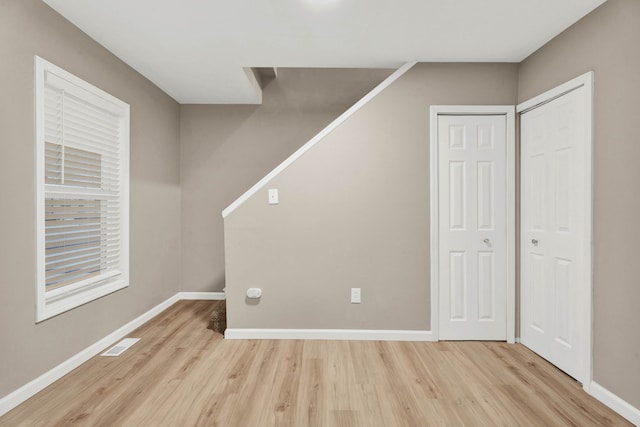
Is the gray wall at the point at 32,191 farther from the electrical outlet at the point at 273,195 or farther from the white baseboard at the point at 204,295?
the electrical outlet at the point at 273,195

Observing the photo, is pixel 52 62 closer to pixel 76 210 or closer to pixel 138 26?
pixel 138 26

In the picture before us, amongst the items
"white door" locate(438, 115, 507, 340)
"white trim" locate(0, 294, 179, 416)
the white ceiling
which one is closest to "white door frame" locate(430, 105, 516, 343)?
"white door" locate(438, 115, 507, 340)

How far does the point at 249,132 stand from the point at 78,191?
6.78 ft

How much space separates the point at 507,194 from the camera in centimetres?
281

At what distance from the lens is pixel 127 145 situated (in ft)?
9.85

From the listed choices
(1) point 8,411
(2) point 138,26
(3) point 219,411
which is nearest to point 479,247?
(3) point 219,411

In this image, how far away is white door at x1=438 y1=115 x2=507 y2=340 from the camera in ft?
9.24

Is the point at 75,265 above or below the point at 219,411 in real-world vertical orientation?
above

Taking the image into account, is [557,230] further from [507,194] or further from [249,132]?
[249,132]

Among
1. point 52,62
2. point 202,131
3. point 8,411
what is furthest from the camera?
point 202,131

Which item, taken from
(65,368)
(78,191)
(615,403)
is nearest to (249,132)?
(78,191)

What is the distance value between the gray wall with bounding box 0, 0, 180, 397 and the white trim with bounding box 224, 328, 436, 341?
110 cm

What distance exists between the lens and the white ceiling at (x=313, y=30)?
2.07m

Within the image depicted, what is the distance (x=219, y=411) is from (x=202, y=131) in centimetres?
321
